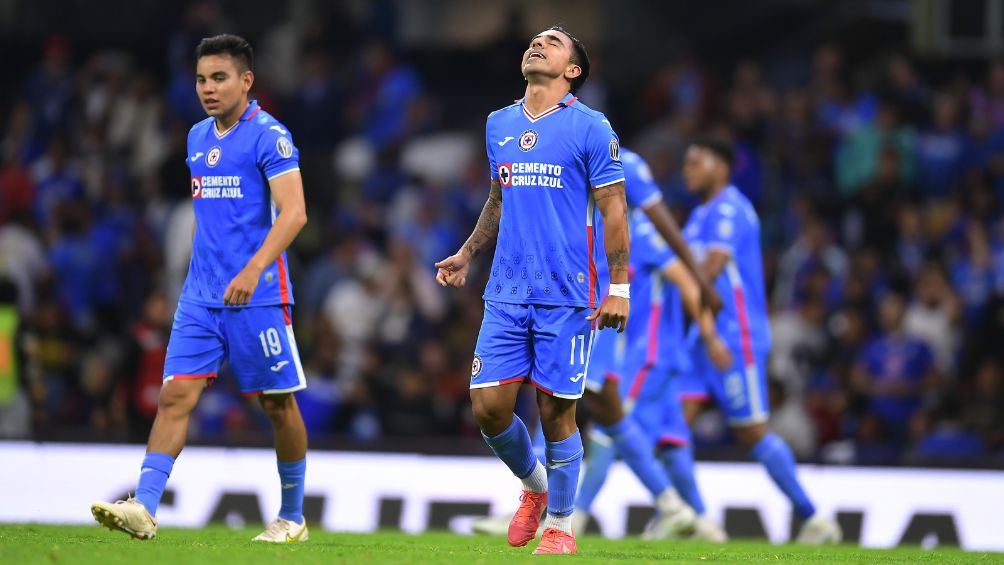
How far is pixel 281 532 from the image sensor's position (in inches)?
334

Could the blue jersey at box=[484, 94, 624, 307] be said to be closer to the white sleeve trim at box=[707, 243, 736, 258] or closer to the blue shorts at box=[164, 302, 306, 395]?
the blue shorts at box=[164, 302, 306, 395]

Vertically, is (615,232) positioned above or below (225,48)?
below

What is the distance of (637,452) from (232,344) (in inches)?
130

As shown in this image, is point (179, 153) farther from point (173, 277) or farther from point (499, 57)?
point (499, 57)

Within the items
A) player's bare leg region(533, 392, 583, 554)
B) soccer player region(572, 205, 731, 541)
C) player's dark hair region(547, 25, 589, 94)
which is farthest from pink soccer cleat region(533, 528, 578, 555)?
soccer player region(572, 205, 731, 541)

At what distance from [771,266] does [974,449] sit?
343 centimetres

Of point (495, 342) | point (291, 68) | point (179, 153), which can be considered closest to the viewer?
point (495, 342)

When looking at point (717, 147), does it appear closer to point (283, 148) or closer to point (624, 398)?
point (624, 398)

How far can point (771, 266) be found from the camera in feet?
53.9

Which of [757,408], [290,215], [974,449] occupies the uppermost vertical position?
[290,215]

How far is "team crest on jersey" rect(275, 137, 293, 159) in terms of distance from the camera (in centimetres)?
819

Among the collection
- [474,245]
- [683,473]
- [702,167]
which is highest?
[702,167]

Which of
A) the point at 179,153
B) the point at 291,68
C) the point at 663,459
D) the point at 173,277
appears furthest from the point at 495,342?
the point at 291,68

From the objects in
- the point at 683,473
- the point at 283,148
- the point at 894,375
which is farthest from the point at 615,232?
the point at 894,375
